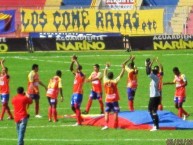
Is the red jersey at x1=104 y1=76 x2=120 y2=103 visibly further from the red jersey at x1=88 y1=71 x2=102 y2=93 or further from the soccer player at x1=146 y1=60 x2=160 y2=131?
the red jersey at x1=88 y1=71 x2=102 y2=93

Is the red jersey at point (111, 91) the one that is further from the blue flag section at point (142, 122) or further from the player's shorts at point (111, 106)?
the blue flag section at point (142, 122)

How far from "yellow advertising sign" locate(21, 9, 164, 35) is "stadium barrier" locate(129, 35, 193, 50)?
5.13 m

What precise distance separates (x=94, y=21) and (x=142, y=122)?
37.0 m

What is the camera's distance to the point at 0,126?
32062 mm

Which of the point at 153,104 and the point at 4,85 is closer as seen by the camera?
the point at 153,104

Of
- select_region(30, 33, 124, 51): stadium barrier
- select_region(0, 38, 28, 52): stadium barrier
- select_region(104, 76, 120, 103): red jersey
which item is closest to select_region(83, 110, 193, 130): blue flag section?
select_region(104, 76, 120, 103): red jersey

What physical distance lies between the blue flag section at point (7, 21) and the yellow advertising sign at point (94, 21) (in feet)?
3.71

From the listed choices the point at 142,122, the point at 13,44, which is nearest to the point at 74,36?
the point at 13,44

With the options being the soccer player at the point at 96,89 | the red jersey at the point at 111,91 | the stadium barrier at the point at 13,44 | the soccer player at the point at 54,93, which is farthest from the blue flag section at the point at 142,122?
the stadium barrier at the point at 13,44

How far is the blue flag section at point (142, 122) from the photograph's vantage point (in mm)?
30453

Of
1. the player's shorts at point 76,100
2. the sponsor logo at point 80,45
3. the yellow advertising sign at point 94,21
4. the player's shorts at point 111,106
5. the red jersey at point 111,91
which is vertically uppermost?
the yellow advertising sign at point 94,21

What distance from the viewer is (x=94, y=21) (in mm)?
67250

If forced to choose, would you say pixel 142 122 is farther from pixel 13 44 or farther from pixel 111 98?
pixel 13 44

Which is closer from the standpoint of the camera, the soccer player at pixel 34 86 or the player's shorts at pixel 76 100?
the player's shorts at pixel 76 100
